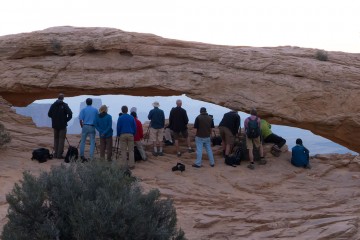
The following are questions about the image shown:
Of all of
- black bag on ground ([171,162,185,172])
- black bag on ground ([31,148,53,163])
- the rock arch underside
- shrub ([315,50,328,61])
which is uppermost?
shrub ([315,50,328,61])

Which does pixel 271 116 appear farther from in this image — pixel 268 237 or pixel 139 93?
pixel 268 237

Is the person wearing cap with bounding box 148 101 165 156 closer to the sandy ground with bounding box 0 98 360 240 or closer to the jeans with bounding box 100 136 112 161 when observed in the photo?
the sandy ground with bounding box 0 98 360 240

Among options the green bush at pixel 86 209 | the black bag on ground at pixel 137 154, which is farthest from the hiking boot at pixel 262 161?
the green bush at pixel 86 209

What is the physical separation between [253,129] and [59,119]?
6.57 metres

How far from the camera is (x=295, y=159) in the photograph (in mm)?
16156

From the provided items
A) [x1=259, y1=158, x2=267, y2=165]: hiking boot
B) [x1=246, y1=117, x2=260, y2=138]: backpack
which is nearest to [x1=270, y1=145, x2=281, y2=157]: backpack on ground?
[x1=259, y1=158, x2=267, y2=165]: hiking boot

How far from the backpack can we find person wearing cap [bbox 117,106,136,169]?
397cm

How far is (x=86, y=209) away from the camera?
6.58 metres

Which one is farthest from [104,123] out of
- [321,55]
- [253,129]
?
[321,55]

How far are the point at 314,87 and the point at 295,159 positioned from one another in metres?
2.82

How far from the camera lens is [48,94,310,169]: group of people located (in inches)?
556

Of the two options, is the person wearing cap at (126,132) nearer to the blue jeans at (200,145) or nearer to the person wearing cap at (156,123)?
the person wearing cap at (156,123)

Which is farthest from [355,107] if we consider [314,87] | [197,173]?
[197,173]

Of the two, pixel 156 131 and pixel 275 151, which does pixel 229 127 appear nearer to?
pixel 275 151
